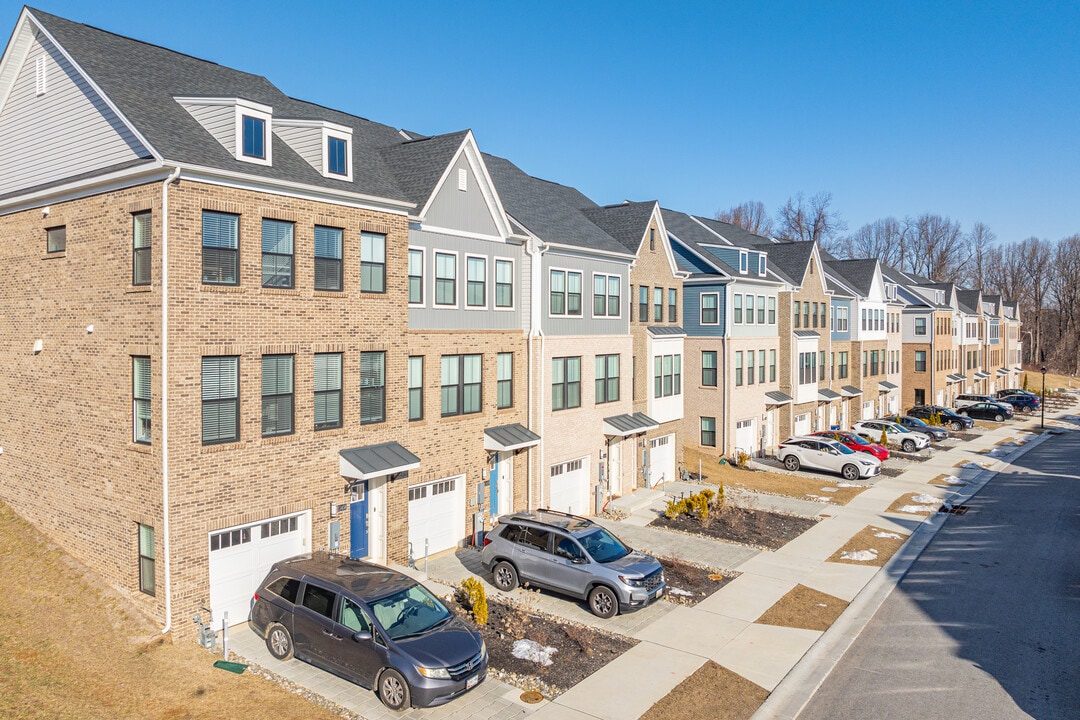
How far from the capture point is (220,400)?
50.2 feet

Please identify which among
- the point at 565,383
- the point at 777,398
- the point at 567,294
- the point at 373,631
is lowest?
the point at 373,631

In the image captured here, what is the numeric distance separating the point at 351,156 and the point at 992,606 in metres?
19.3

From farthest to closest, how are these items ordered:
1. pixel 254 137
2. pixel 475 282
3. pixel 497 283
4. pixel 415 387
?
pixel 497 283 < pixel 475 282 < pixel 415 387 < pixel 254 137

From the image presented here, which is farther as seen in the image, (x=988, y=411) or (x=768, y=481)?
(x=988, y=411)

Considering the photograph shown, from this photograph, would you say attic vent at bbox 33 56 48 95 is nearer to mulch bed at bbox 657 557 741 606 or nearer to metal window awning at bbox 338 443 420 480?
metal window awning at bbox 338 443 420 480

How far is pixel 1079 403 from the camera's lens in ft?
257

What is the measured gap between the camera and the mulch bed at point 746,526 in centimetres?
2356

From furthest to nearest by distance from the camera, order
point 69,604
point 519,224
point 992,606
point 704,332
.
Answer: point 704,332, point 519,224, point 992,606, point 69,604

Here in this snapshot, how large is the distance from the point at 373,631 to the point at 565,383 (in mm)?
14028

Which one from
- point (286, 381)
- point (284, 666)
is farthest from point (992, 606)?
point (286, 381)

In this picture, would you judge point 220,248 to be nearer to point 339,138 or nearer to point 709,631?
point 339,138

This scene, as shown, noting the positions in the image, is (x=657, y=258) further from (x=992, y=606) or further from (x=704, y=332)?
(x=992, y=606)

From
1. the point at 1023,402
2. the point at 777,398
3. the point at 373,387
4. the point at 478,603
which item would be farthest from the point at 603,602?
the point at 1023,402

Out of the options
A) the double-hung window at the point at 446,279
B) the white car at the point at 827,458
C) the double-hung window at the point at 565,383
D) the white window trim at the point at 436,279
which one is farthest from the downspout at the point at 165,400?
the white car at the point at 827,458
